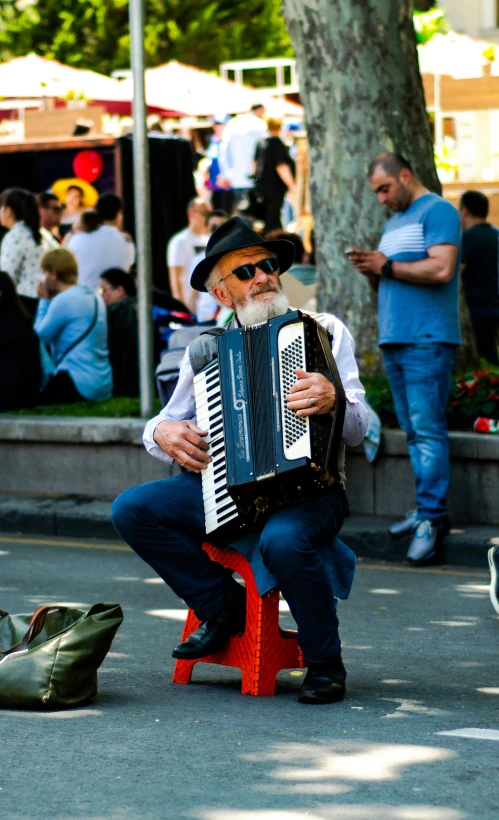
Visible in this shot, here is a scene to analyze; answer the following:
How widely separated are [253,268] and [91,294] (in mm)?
6326

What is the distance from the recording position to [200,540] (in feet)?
18.6

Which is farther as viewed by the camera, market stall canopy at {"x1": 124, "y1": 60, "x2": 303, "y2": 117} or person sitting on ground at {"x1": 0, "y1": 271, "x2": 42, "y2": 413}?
market stall canopy at {"x1": 124, "y1": 60, "x2": 303, "y2": 117}

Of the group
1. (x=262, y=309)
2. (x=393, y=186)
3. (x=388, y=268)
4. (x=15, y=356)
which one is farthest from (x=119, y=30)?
(x=262, y=309)

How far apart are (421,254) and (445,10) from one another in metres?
26.4

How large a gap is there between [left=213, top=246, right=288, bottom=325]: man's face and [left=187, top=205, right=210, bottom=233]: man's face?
987cm

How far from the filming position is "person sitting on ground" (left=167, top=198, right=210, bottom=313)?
1559 cm

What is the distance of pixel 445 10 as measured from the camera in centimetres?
3322

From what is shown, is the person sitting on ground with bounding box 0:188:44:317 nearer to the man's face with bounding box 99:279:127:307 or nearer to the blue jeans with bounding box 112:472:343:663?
the man's face with bounding box 99:279:127:307

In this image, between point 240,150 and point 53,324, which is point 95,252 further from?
point 240,150

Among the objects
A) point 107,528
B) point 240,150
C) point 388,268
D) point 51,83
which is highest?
point 51,83

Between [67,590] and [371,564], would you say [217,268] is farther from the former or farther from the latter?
[371,564]

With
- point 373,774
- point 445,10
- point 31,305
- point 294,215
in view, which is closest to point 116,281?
point 31,305

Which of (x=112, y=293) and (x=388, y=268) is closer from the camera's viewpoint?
(x=388, y=268)

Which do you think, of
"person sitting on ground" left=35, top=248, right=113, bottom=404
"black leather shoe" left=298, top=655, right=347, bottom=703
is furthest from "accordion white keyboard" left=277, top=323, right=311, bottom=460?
"person sitting on ground" left=35, top=248, right=113, bottom=404
